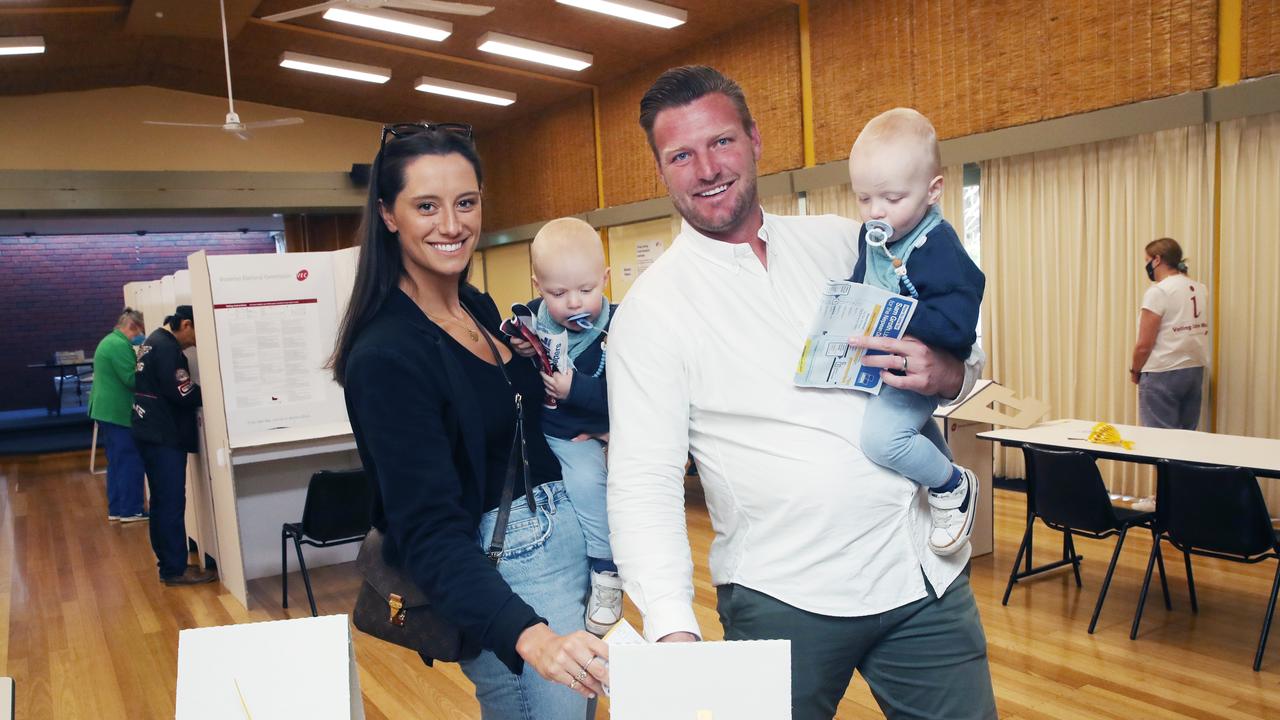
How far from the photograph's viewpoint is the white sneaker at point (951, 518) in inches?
61.9

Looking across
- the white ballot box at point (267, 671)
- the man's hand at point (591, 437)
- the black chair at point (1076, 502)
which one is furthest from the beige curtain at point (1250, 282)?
the white ballot box at point (267, 671)

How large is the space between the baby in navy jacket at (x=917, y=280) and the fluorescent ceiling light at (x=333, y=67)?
9.46 metres

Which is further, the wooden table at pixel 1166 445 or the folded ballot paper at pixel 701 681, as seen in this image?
the wooden table at pixel 1166 445

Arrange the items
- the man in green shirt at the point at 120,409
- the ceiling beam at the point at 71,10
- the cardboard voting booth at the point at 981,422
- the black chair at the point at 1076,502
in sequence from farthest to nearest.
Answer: the ceiling beam at the point at 71,10, the man in green shirt at the point at 120,409, the cardboard voting booth at the point at 981,422, the black chair at the point at 1076,502

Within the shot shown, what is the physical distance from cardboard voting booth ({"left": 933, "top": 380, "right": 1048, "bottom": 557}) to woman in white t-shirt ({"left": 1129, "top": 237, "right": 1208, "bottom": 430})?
1.07 m

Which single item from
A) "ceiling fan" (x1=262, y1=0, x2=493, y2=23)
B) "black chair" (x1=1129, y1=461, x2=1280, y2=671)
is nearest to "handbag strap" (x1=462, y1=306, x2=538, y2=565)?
"black chair" (x1=1129, y1=461, x2=1280, y2=671)

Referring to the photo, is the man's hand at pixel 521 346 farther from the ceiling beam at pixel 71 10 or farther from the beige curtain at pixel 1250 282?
the ceiling beam at pixel 71 10

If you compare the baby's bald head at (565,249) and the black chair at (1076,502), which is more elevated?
the baby's bald head at (565,249)

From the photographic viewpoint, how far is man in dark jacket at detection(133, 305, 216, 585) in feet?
Result: 17.4

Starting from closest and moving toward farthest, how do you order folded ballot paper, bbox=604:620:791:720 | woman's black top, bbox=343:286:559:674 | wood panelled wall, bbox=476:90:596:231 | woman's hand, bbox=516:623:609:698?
folded ballot paper, bbox=604:620:791:720
woman's hand, bbox=516:623:609:698
woman's black top, bbox=343:286:559:674
wood panelled wall, bbox=476:90:596:231

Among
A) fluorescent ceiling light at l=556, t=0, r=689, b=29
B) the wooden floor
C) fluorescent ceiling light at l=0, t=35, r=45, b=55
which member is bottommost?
the wooden floor

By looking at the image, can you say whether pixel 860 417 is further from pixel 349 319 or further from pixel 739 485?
pixel 349 319

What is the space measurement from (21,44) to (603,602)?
Result: 384 inches

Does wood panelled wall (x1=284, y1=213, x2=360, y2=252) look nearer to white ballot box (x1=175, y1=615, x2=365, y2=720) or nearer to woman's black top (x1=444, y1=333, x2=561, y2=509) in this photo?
woman's black top (x1=444, y1=333, x2=561, y2=509)
